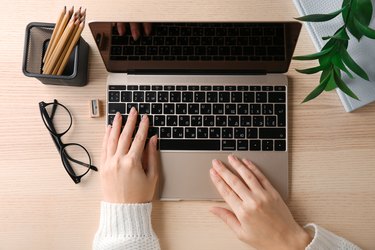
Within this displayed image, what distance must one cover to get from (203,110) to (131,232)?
0.92ft

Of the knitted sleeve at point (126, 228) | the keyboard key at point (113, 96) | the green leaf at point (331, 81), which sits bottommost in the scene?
the knitted sleeve at point (126, 228)

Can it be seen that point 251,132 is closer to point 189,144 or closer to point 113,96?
point 189,144

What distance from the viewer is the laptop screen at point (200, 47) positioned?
0.65 meters

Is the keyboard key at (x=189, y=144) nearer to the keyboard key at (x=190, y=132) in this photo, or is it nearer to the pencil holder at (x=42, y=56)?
the keyboard key at (x=190, y=132)

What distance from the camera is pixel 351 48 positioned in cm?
73

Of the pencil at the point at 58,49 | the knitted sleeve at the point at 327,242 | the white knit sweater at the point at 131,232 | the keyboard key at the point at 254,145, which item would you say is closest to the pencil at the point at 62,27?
the pencil at the point at 58,49

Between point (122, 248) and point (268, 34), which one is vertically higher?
point (268, 34)

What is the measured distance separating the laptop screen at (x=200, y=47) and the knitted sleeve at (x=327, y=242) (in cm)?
33

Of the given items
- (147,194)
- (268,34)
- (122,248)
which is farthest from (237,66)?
(122,248)

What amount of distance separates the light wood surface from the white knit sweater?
0.03 metres

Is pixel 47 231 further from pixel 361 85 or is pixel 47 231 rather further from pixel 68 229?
pixel 361 85

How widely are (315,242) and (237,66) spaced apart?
372 millimetres

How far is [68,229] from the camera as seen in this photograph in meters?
0.77

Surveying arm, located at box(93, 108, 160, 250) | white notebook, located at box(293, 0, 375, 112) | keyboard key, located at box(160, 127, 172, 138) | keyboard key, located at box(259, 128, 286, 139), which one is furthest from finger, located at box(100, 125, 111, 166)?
white notebook, located at box(293, 0, 375, 112)
